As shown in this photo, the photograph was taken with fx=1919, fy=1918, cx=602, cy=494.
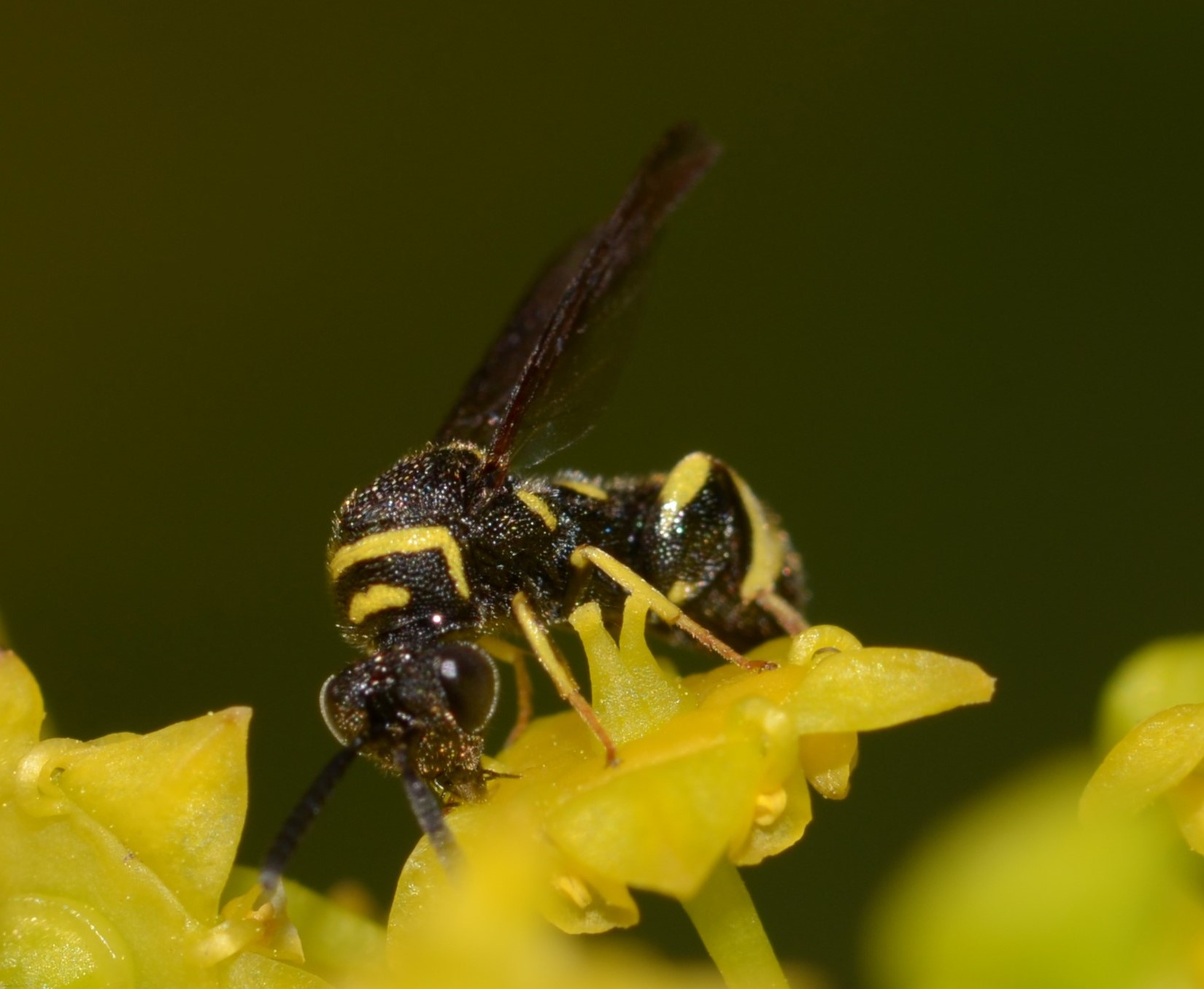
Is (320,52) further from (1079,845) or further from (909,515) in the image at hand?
(1079,845)

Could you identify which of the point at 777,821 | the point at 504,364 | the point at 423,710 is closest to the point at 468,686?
the point at 423,710

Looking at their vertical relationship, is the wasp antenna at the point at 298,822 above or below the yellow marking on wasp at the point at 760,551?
below

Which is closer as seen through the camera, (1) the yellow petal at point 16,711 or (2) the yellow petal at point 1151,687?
(1) the yellow petal at point 16,711

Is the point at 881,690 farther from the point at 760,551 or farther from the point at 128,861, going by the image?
the point at 760,551

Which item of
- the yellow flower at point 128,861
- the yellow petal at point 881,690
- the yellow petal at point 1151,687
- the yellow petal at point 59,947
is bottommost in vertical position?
the yellow petal at point 59,947

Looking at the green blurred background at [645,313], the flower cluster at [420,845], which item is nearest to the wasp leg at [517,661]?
the flower cluster at [420,845]

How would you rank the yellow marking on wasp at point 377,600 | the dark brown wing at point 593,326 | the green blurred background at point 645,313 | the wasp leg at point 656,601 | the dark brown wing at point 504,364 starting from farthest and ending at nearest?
1. the green blurred background at point 645,313
2. the dark brown wing at point 504,364
3. the dark brown wing at point 593,326
4. the yellow marking on wasp at point 377,600
5. the wasp leg at point 656,601

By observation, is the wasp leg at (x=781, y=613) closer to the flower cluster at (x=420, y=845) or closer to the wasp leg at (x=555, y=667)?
the wasp leg at (x=555, y=667)

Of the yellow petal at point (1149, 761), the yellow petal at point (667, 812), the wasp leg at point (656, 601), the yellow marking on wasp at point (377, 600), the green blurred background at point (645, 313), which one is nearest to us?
the yellow petal at point (667, 812)
